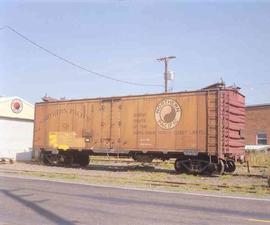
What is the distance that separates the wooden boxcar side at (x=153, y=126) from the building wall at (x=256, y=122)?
1103 inches

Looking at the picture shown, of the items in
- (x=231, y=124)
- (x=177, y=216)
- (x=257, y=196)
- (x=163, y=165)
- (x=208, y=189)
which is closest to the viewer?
(x=177, y=216)

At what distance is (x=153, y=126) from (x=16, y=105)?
17.7m

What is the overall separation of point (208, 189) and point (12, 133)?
2476cm

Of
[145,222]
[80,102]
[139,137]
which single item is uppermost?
[80,102]

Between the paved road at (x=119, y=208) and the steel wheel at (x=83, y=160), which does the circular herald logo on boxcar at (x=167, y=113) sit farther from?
the paved road at (x=119, y=208)

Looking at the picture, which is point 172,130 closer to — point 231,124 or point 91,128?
point 231,124

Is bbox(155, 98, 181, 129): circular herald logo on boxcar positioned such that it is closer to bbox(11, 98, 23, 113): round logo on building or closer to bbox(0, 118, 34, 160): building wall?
bbox(0, 118, 34, 160): building wall

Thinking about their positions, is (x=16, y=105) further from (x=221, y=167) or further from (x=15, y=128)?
(x=221, y=167)

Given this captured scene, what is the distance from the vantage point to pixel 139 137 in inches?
1003

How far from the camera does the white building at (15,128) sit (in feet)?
124

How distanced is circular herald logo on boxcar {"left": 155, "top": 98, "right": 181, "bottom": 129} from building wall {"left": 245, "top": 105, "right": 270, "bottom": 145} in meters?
29.5

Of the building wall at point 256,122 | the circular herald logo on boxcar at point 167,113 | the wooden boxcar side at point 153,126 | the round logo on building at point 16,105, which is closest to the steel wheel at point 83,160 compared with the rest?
the wooden boxcar side at point 153,126

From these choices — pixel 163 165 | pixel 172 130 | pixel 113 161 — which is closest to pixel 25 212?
pixel 172 130

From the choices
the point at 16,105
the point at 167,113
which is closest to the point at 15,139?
the point at 16,105
